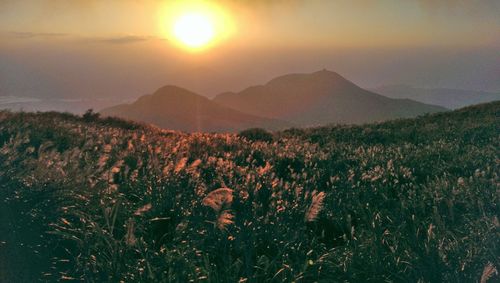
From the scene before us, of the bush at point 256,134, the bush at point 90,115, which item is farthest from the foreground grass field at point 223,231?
the bush at point 90,115

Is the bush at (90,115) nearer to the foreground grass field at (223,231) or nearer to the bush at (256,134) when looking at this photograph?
the bush at (256,134)

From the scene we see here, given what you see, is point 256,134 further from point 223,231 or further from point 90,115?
point 223,231

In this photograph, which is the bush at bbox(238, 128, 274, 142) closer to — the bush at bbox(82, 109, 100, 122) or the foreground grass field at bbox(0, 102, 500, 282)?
the bush at bbox(82, 109, 100, 122)

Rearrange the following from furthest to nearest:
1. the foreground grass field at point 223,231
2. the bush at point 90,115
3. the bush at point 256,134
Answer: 1. the bush at point 90,115
2. the bush at point 256,134
3. the foreground grass field at point 223,231

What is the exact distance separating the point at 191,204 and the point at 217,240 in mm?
832

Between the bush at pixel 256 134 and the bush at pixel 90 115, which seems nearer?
→ the bush at pixel 256 134

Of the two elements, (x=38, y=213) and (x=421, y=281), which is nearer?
(x=421, y=281)

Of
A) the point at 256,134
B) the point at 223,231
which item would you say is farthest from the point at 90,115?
the point at 223,231

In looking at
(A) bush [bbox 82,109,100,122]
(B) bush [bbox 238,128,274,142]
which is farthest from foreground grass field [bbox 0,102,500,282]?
(A) bush [bbox 82,109,100,122]

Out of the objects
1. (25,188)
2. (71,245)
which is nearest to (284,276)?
(71,245)

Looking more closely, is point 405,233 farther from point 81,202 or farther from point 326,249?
point 81,202

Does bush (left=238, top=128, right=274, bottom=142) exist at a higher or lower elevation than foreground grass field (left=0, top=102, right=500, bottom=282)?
higher

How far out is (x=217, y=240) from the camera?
4.44 meters

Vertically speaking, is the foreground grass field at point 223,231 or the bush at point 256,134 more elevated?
the bush at point 256,134
